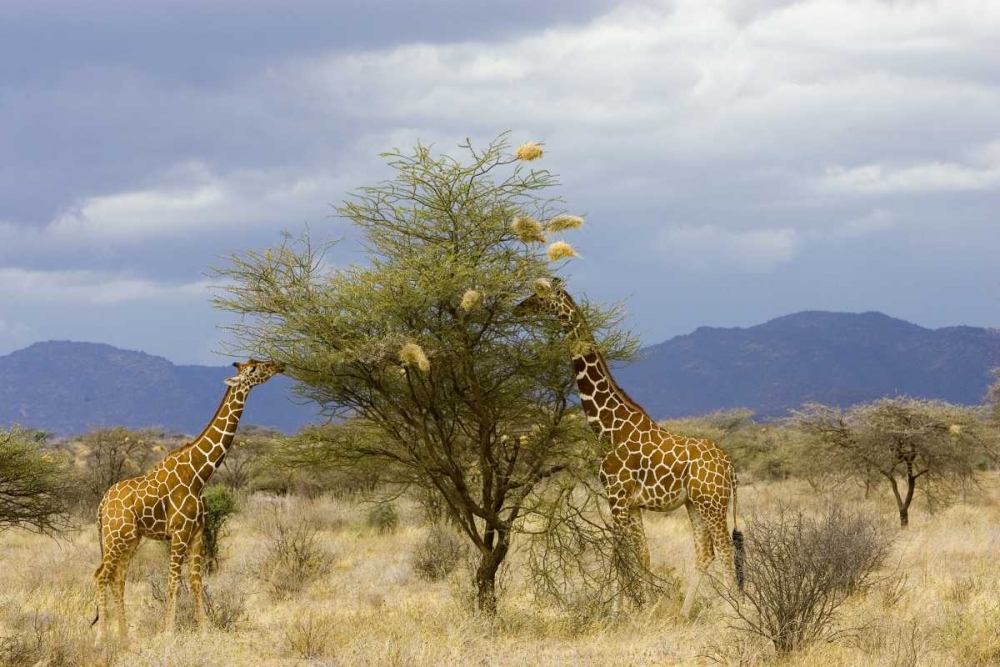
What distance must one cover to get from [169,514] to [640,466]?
521 cm

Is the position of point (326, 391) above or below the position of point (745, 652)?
above

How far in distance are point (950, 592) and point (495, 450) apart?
599 cm

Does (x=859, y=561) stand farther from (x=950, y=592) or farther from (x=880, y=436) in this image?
(x=880, y=436)

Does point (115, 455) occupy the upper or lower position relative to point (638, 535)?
upper

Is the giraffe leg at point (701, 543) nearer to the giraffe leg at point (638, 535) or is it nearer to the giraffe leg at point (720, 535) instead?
the giraffe leg at point (720, 535)

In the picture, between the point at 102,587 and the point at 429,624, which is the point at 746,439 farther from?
the point at 102,587

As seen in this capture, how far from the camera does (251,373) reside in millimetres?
12648

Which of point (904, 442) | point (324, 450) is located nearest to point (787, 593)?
point (324, 450)

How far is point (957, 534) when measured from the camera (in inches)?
837

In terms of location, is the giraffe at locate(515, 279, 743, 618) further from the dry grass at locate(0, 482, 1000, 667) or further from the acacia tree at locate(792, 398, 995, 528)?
the acacia tree at locate(792, 398, 995, 528)

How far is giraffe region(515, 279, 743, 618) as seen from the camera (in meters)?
12.7

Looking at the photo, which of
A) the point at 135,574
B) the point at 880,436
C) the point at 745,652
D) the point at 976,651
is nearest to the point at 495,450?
the point at 745,652

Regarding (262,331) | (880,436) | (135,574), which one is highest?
(262,331)

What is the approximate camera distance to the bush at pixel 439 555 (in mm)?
17906
